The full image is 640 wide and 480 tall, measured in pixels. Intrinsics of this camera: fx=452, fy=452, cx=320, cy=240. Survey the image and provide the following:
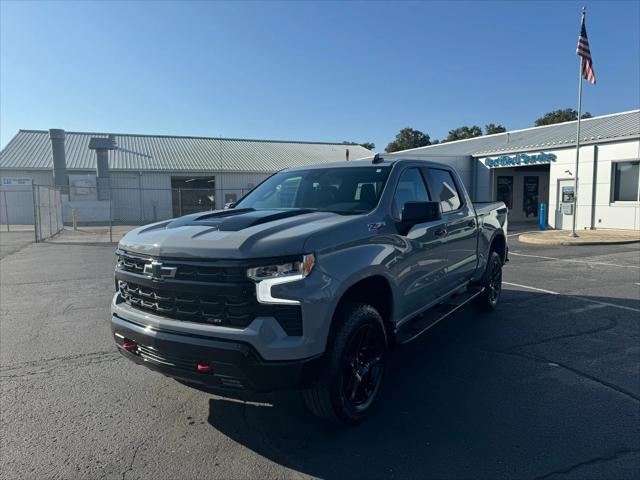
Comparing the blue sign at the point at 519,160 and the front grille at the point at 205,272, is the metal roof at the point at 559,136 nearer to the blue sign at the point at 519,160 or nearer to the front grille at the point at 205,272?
the blue sign at the point at 519,160

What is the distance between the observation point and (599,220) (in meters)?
19.2

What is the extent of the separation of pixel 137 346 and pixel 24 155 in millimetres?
35228

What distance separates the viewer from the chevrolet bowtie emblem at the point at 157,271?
3039 millimetres

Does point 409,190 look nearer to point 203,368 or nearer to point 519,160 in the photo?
point 203,368

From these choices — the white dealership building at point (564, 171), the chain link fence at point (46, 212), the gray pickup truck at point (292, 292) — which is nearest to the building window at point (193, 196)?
the chain link fence at point (46, 212)

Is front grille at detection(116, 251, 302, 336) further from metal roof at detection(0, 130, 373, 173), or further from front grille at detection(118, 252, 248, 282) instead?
metal roof at detection(0, 130, 373, 173)

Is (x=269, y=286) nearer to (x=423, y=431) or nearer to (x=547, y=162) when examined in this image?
(x=423, y=431)

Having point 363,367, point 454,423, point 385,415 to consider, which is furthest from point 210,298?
point 454,423

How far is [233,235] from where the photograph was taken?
301 centimetres

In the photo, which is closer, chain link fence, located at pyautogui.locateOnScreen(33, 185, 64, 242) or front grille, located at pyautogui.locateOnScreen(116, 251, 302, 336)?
front grille, located at pyautogui.locateOnScreen(116, 251, 302, 336)

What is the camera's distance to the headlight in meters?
2.82

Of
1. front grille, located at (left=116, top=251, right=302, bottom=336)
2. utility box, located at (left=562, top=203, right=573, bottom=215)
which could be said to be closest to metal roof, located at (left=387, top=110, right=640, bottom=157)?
utility box, located at (left=562, top=203, right=573, bottom=215)

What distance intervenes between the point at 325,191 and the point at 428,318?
5.21 ft

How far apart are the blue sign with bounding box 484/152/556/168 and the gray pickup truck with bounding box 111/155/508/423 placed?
19968 millimetres
